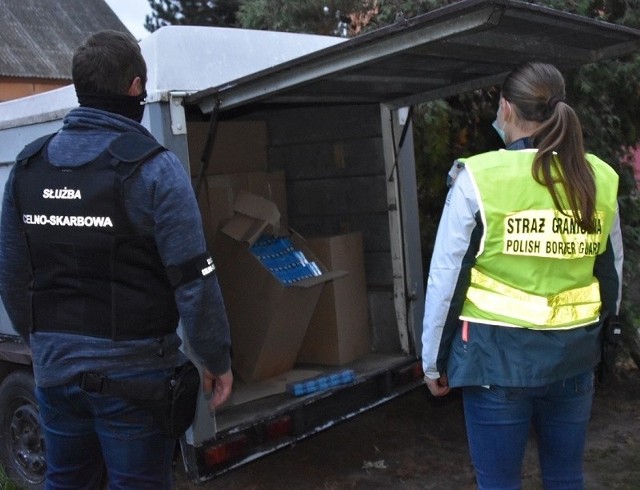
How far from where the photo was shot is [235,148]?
517cm

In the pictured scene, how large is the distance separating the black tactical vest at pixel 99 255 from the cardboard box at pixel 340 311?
240cm

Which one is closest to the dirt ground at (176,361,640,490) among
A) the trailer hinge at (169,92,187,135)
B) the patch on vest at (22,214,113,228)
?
the trailer hinge at (169,92,187,135)

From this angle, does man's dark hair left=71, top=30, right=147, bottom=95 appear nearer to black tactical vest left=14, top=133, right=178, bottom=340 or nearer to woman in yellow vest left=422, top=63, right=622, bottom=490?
black tactical vest left=14, top=133, right=178, bottom=340

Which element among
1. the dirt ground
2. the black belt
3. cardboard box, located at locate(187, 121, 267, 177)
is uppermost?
cardboard box, located at locate(187, 121, 267, 177)

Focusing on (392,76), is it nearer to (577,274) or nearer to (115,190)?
(577,274)

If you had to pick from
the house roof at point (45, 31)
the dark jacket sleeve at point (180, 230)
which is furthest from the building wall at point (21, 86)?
the dark jacket sleeve at point (180, 230)

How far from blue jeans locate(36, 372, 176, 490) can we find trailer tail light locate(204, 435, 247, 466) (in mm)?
1002

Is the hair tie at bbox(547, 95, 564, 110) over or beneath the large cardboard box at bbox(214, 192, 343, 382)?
over

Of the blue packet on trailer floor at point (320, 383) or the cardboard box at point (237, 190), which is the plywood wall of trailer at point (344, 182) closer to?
the cardboard box at point (237, 190)

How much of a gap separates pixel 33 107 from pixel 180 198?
6.98ft

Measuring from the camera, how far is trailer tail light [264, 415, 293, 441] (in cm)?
374

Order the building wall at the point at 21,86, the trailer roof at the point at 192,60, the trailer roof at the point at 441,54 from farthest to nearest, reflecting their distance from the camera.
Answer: the building wall at the point at 21,86, the trailer roof at the point at 192,60, the trailer roof at the point at 441,54

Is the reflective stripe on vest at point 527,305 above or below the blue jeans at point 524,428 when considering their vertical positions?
above

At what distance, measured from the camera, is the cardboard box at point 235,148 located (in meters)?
4.91
